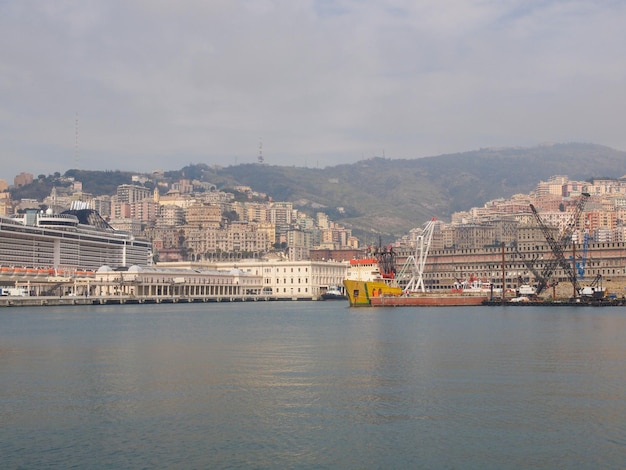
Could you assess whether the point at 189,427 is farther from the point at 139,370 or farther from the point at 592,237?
the point at 592,237

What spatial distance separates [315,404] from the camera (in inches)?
914

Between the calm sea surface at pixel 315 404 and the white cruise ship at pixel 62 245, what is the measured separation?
80.3m

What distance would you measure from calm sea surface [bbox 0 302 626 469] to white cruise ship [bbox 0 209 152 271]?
80269mm

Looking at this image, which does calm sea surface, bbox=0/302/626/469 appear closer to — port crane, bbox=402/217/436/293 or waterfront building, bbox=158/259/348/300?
port crane, bbox=402/217/436/293

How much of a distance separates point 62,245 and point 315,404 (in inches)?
4358

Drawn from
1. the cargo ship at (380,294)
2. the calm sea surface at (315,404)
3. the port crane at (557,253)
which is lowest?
the calm sea surface at (315,404)

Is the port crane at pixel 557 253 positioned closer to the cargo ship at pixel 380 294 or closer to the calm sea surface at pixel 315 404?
the cargo ship at pixel 380 294

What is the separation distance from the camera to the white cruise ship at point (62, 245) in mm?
116062

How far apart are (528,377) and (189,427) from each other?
1244 cm

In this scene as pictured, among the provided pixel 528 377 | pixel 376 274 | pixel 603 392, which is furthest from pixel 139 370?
pixel 376 274

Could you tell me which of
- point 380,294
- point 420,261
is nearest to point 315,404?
point 380,294

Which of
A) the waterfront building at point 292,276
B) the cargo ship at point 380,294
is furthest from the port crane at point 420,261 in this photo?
the waterfront building at point 292,276

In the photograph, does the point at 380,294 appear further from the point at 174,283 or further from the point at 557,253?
the point at 174,283

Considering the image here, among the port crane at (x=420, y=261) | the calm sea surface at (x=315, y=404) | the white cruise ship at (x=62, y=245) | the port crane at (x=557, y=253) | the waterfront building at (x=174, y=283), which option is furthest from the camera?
the waterfront building at (x=174, y=283)
